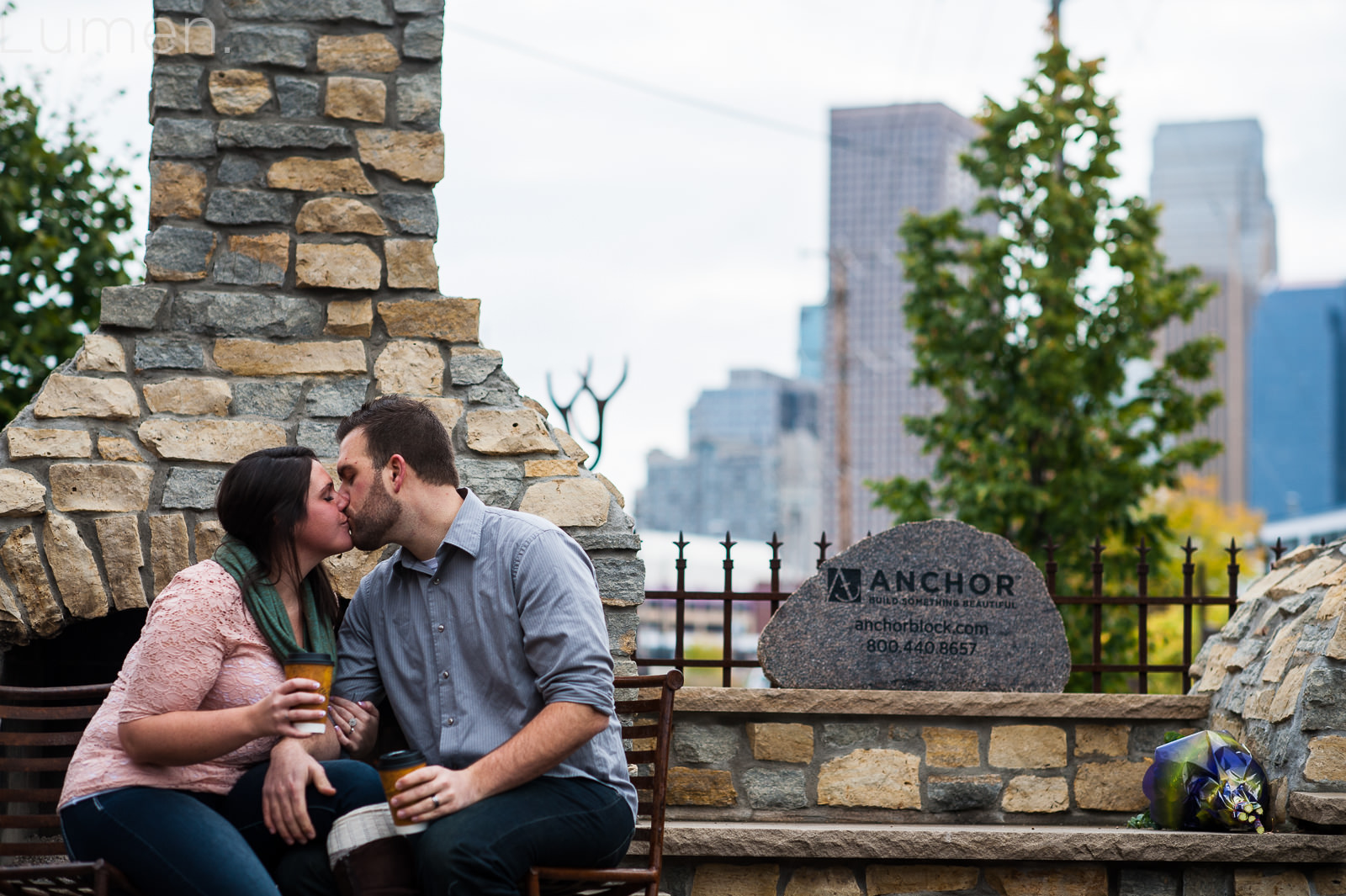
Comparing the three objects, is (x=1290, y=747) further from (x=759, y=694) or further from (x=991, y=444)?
(x=991, y=444)

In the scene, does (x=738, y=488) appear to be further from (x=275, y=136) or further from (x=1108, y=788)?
(x=275, y=136)

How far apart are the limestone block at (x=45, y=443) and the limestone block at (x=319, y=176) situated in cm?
98

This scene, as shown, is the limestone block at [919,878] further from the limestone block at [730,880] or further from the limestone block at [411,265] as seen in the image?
the limestone block at [411,265]

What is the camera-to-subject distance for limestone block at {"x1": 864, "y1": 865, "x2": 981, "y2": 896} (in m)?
3.98

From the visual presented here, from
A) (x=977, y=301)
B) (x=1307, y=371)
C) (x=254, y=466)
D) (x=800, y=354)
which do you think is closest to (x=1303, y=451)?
(x=1307, y=371)

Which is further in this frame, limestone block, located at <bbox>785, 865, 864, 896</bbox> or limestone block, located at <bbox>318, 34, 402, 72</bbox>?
limestone block, located at <bbox>785, 865, 864, 896</bbox>

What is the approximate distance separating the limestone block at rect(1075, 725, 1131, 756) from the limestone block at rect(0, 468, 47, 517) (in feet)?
11.9

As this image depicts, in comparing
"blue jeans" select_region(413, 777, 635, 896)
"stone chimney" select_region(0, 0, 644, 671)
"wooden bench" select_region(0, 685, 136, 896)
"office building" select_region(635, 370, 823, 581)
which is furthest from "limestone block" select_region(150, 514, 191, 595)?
"office building" select_region(635, 370, 823, 581)

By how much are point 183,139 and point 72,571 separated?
138cm

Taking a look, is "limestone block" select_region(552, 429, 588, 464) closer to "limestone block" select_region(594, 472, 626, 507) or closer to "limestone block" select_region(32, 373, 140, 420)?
"limestone block" select_region(594, 472, 626, 507)

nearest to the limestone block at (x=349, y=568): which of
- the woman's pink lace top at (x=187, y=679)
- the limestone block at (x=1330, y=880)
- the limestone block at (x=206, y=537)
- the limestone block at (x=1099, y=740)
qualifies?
the limestone block at (x=206, y=537)

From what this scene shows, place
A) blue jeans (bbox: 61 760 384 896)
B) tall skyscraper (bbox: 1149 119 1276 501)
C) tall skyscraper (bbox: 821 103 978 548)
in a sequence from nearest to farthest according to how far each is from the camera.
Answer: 1. blue jeans (bbox: 61 760 384 896)
2. tall skyscraper (bbox: 821 103 978 548)
3. tall skyscraper (bbox: 1149 119 1276 501)

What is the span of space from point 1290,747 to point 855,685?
1.45 meters

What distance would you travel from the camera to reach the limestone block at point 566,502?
3754mm
